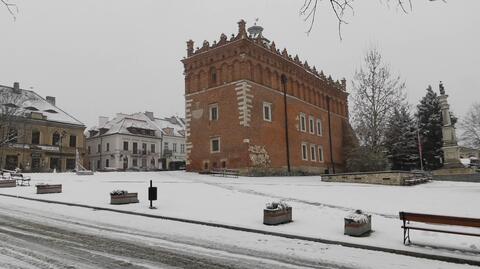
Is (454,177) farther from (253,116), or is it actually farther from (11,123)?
(11,123)

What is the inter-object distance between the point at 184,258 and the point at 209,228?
3.35m

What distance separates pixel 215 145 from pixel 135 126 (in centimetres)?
3286

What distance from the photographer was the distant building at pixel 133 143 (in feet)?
198

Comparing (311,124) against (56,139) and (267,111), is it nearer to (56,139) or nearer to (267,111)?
(267,111)

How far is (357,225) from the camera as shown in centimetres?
979

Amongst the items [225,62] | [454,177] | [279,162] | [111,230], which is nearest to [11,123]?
[225,62]

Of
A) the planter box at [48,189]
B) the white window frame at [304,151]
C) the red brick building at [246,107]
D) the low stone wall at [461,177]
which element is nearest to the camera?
the planter box at [48,189]

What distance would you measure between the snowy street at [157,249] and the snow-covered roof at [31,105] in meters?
40.7

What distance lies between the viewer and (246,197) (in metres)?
17.1

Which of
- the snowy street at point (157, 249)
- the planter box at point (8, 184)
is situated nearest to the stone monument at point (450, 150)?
the snowy street at point (157, 249)

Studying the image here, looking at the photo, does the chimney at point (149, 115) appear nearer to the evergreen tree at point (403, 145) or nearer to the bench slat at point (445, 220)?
the evergreen tree at point (403, 145)

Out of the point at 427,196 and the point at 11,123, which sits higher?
the point at 11,123

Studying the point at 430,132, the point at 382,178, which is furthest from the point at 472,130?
the point at 382,178

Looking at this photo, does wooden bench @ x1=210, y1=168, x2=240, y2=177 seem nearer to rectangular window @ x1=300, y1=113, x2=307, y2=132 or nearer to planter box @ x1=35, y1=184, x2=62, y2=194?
rectangular window @ x1=300, y1=113, x2=307, y2=132
